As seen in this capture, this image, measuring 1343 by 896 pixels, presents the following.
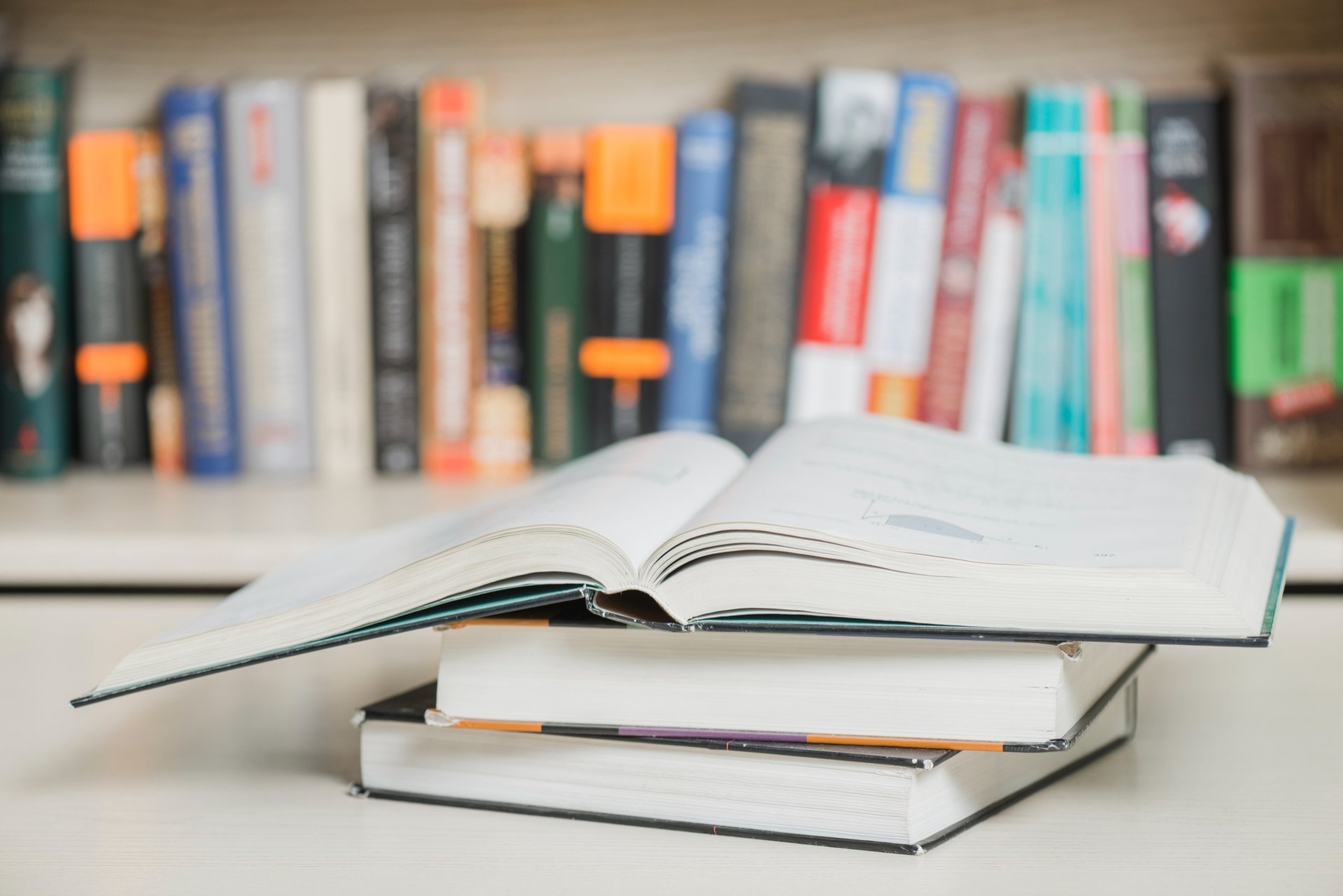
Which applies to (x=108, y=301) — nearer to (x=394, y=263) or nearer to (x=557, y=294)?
(x=394, y=263)

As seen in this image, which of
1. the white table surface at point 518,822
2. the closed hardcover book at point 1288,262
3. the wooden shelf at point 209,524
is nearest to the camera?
the white table surface at point 518,822

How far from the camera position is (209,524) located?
3.46ft

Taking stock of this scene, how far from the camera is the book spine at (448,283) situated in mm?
1231

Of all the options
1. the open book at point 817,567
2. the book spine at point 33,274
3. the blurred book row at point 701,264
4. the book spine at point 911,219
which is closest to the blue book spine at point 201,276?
the blurred book row at point 701,264

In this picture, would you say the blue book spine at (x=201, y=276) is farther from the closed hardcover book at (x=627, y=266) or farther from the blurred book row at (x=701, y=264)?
the closed hardcover book at (x=627, y=266)

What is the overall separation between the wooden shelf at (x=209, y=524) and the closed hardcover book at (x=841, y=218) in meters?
0.34

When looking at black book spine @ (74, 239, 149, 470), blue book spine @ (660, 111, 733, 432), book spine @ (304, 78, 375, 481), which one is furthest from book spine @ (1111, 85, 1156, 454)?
black book spine @ (74, 239, 149, 470)

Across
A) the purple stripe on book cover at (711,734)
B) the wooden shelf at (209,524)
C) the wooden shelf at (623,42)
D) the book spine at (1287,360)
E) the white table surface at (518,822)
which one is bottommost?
the wooden shelf at (209,524)

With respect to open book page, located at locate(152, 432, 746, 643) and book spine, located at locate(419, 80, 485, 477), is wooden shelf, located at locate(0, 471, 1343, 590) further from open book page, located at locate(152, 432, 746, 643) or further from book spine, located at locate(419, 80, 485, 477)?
open book page, located at locate(152, 432, 746, 643)

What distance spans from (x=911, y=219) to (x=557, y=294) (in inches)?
13.4

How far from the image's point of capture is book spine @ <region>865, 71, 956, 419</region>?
1.21m

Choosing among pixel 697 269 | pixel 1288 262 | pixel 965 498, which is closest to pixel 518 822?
pixel 965 498

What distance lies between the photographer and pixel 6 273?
1240 mm

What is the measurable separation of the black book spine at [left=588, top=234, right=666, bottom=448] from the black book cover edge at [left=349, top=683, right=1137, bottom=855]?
0.75 meters
